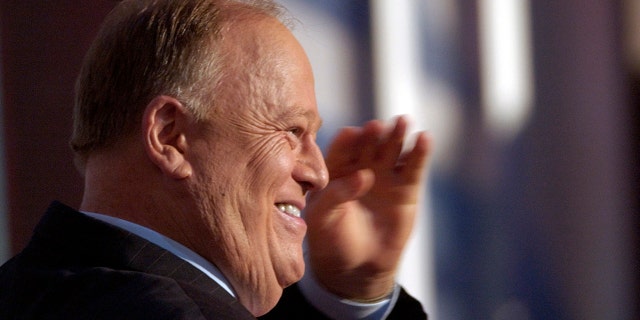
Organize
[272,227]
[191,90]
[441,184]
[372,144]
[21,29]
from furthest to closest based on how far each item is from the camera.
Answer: [441,184] → [21,29] → [372,144] → [272,227] → [191,90]

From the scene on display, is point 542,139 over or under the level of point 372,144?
under

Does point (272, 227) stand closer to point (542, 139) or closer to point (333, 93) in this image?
point (333, 93)

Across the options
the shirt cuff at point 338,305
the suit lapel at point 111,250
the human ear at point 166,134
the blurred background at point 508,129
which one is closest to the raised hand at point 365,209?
the shirt cuff at point 338,305

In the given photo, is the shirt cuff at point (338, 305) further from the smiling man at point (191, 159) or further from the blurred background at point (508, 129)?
the blurred background at point (508, 129)

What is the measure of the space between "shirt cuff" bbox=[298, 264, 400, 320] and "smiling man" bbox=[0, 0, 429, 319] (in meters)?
0.41

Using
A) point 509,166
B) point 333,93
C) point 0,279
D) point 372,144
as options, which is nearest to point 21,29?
point 333,93

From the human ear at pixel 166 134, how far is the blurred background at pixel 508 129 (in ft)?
4.44

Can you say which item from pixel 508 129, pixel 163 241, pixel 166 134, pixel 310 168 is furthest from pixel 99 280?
pixel 508 129

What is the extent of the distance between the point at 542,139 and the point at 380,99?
2.28 feet

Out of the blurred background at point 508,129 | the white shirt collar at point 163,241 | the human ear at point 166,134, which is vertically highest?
the human ear at point 166,134

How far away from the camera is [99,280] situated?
137 cm

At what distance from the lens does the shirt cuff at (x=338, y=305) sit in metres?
2.18

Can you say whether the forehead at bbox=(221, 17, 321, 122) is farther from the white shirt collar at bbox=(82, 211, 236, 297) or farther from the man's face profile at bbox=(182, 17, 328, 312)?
the white shirt collar at bbox=(82, 211, 236, 297)

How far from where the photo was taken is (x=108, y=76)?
167 centimetres
